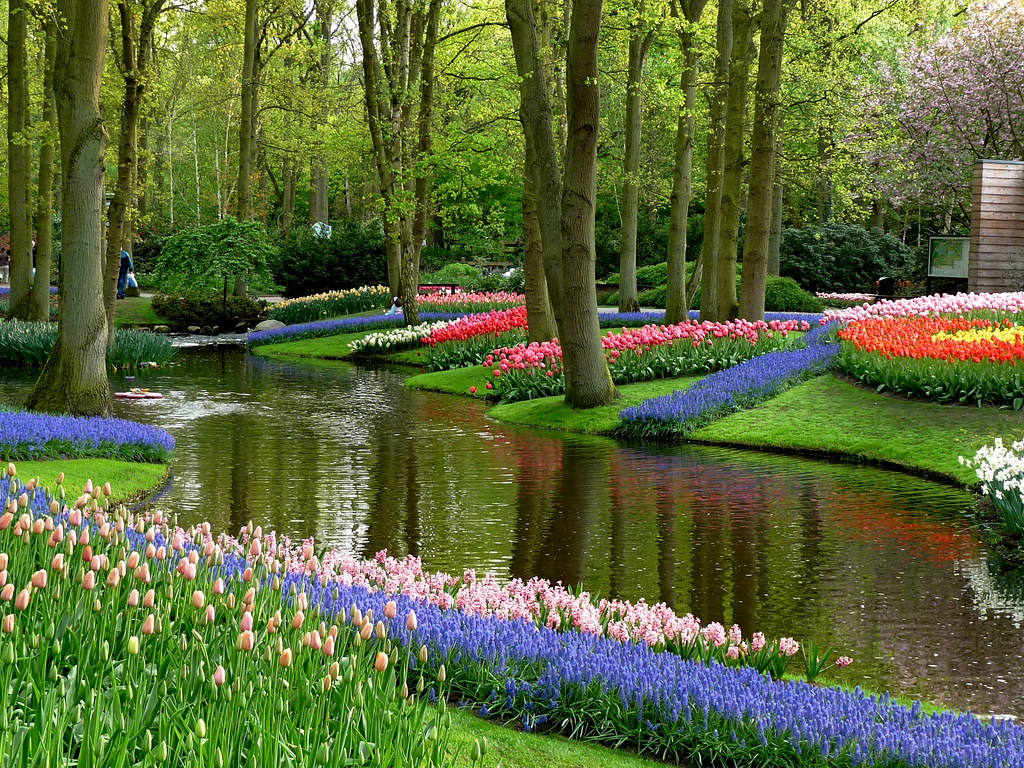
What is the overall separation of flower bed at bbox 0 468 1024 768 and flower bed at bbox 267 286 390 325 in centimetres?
A: 3088

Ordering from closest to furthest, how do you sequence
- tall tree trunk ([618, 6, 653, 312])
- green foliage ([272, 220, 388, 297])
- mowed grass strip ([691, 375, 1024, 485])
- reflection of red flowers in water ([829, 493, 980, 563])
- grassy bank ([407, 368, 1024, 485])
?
reflection of red flowers in water ([829, 493, 980, 563]) < mowed grass strip ([691, 375, 1024, 485]) < grassy bank ([407, 368, 1024, 485]) < tall tree trunk ([618, 6, 653, 312]) < green foliage ([272, 220, 388, 297])

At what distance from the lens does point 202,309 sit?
3709 cm

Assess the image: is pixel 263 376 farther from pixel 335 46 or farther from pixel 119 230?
pixel 335 46

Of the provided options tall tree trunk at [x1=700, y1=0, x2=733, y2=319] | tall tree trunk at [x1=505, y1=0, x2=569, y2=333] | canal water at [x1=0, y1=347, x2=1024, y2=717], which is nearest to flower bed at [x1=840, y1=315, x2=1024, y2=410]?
canal water at [x1=0, y1=347, x2=1024, y2=717]

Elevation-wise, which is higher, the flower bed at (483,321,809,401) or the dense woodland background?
the dense woodland background

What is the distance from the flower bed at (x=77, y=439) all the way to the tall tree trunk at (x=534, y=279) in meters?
9.24

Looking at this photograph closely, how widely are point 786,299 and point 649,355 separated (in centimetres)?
1586

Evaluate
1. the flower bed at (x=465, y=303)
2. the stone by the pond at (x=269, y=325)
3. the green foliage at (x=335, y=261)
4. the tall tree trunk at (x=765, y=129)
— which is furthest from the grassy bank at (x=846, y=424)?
the green foliage at (x=335, y=261)

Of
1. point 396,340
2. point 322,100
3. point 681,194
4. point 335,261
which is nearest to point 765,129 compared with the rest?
point 681,194

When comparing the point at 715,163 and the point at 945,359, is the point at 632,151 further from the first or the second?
the point at 945,359

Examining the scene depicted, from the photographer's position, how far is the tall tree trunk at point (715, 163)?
22.9 metres

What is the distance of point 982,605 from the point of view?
7.42 metres

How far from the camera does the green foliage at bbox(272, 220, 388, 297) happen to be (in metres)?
42.0

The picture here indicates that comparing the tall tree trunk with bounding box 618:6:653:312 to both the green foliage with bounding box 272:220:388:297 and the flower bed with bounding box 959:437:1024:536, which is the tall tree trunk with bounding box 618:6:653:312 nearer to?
the flower bed with bounding box 959:437:1024:536
